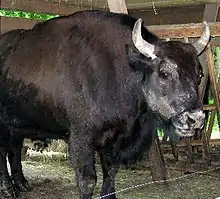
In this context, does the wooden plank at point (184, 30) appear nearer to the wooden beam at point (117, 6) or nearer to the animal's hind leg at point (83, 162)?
the wooden beam at point (117, 6)

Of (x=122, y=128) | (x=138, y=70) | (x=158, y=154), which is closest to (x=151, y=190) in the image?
(x=158, y=154)

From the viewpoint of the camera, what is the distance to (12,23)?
24.6ft

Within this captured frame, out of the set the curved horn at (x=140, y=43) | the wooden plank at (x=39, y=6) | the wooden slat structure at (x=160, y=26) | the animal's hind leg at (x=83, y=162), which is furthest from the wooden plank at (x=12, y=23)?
the curved horn at (x=140, y=43)

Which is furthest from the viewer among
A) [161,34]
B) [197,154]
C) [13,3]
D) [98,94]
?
[197,154]

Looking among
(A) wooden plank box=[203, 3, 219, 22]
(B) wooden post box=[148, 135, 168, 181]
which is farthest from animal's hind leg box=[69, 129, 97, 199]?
(A) wooden plank box=[203, 3, 219, 22]

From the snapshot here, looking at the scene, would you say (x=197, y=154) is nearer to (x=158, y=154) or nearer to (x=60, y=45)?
(x=158, y=154)

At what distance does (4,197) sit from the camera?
6.28 metres

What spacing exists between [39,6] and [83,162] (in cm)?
301

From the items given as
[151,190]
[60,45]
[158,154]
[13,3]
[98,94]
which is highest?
[13,3]

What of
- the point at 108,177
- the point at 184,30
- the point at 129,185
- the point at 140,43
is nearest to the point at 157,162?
the point at 129,185

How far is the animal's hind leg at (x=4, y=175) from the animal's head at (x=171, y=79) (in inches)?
81.1

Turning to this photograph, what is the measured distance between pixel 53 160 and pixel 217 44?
335 centimetres

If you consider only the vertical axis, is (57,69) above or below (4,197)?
above

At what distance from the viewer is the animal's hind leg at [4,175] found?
6.31m
